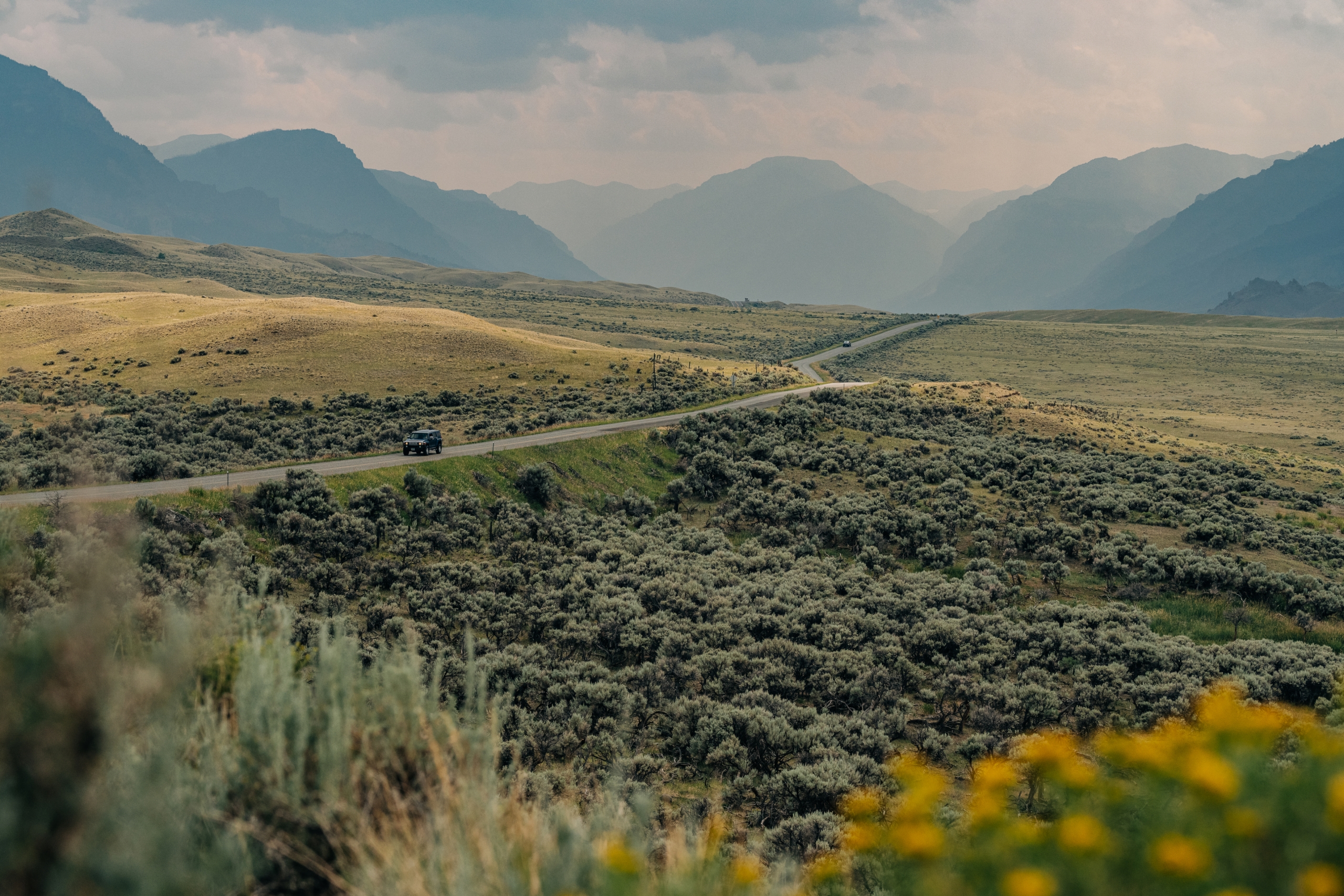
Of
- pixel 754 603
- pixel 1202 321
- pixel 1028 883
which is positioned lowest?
pixel 754 603

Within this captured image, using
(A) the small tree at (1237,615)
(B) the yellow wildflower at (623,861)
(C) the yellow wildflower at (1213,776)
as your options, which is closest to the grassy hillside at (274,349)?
(A) the small tree at (1237,615)

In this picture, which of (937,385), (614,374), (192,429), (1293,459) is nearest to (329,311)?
(614,374)

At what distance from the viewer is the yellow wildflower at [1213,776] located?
2.82 metres

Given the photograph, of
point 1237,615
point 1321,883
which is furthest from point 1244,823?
point 1237,615

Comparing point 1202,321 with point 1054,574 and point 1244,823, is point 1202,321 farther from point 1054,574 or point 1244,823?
point 1244,823

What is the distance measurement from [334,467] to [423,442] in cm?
423

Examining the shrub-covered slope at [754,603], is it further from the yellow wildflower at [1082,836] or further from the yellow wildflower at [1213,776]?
the yellow wildflower at [1213,776]

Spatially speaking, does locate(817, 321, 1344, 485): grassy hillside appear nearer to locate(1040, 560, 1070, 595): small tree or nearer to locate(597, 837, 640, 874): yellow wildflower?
locate(1040, 560, 1070, 595): small tree

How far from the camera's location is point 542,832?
16.4ft

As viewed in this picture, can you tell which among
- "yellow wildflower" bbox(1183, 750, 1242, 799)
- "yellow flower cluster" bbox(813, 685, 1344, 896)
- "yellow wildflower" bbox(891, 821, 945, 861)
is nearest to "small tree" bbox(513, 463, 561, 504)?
"yellow flower cluster" bbox(813, 685, 1344, 896)

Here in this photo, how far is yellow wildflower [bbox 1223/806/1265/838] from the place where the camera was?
2844mm

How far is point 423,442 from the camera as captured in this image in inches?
1395

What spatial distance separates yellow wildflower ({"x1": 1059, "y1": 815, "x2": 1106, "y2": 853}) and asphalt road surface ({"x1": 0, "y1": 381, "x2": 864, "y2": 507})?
25.7 metres

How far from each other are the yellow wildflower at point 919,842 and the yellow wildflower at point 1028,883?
282 millimetres
